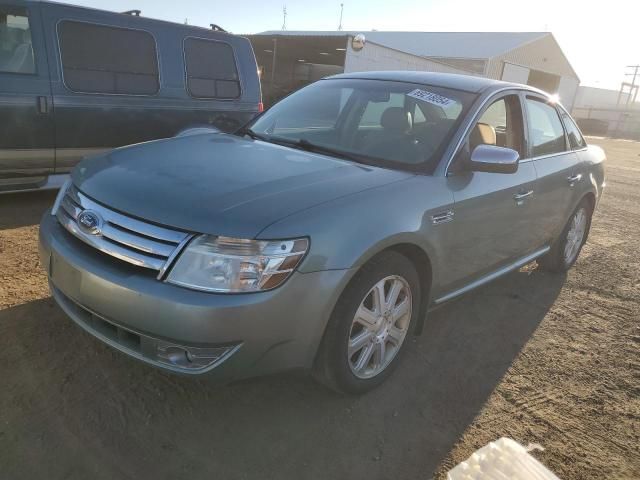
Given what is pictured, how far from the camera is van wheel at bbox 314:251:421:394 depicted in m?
2.45

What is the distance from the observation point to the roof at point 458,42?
32094 millimetres

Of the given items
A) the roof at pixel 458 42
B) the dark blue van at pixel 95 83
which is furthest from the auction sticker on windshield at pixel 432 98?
the roof at pixel 458 42

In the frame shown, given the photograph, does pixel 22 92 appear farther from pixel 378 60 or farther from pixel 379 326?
pixel 378 60

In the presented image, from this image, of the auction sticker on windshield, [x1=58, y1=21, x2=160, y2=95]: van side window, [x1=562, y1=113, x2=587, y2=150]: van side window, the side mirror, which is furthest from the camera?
[x1=58, y1=21, x2=160, y2=95]: van side window

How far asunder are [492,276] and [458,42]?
34.5 meters

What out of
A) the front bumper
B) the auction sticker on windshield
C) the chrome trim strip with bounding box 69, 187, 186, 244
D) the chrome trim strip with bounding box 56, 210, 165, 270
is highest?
the auction sticker on windshield

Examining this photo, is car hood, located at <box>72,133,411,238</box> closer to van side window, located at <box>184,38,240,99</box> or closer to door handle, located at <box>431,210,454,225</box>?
door handle, located at <box>431,210,454,225</box>

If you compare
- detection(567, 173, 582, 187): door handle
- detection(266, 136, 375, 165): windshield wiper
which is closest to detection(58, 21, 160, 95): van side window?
detection(266, 136, 375, 165): windshield wiper

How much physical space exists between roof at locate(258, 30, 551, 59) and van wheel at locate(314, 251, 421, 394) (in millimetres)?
30464

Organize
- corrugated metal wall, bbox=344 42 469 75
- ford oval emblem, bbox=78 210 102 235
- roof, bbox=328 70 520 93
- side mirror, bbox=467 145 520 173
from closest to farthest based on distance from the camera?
ford oval emblem, bbox=78 210 102 235
side mirror, bbox=467 145 520 173
roof, bbox=328 70 520 93
corrugated metal wall, bbox=344 42 469 75

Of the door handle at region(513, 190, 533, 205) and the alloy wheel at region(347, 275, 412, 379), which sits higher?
the door handle at region(513, 190, 533, 205)

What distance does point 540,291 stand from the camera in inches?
180

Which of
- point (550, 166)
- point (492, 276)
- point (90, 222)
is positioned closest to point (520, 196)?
point (492, 276)

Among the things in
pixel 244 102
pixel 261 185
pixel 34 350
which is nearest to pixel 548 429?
pixel 261 185
